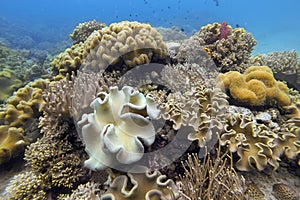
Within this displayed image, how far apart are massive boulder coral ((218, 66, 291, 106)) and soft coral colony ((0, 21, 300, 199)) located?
0.06 ft

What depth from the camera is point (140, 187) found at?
2.24m

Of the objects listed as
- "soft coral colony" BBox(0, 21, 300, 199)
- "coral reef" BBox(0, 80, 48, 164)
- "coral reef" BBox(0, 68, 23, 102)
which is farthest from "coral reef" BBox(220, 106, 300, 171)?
"coral reef" BBox(0, 68, 23, 102)

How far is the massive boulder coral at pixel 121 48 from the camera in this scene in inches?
170

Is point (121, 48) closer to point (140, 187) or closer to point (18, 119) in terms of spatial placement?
point (18, 119)

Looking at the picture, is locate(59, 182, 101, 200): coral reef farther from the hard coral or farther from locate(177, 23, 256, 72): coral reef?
locate(177, 23, 256, 72): coral reef

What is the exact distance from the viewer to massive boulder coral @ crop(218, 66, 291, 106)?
3.75 meters

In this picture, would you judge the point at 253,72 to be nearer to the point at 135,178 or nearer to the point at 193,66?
the point at 193,66

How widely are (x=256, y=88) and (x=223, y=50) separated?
2186 millimetres

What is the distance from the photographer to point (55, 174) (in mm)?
2855

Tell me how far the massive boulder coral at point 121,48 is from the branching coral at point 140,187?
2.58m

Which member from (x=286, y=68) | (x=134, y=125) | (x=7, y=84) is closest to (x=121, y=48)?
(x=134, y=125)

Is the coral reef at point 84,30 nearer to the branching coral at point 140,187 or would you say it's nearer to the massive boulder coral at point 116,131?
the massive boulder coral at point 116,131

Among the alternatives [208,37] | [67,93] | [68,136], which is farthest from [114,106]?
[208,37]

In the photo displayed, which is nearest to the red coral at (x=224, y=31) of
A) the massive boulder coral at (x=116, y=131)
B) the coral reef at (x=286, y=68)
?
the coral reef at (x=286, y=68)
